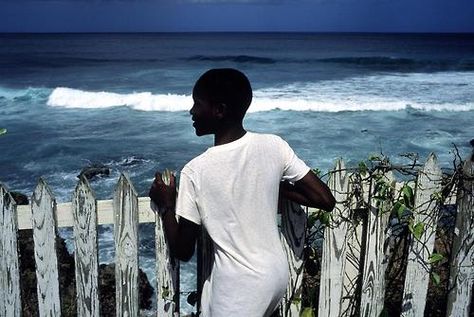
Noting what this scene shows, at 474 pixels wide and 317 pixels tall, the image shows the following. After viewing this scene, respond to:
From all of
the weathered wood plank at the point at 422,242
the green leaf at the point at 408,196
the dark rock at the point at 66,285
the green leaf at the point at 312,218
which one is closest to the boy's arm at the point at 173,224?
the green leaf at the point at 312,218

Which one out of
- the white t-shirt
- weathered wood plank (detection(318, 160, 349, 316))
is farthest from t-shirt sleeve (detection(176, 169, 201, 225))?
weathered wood plank (detection(318, 160, 349, 316))

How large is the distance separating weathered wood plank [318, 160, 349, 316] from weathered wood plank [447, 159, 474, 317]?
71cm

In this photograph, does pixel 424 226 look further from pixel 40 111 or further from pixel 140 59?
pixel 140 59

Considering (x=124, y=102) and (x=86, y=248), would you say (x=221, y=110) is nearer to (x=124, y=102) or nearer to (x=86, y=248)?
(x=86, y=248)

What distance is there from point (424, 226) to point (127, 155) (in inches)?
389

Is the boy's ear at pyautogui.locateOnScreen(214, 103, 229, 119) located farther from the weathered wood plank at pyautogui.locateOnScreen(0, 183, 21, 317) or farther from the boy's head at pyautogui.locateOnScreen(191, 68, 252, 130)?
the weathered wood plank at pyautogui.locateOnScreen(0, 183, 21, 317)

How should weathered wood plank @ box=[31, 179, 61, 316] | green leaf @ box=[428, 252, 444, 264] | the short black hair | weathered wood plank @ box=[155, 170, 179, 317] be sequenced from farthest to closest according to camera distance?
green leaf @ box=[428, 252, 444, 264] < weathered wood plank @ box=[155, 170, 179, 317] < weathered wood plank @ box=[31, 179, 61, 316] < the short black hair

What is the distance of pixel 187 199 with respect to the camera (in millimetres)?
1994

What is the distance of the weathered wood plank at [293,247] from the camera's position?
2.64 metres

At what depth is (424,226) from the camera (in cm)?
278

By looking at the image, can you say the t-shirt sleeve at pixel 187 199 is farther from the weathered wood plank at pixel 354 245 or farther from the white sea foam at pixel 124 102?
the white sea foam at pixel 124 102

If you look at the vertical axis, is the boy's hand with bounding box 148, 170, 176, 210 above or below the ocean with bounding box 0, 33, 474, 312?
above

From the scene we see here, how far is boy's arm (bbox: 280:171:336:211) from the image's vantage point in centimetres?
217

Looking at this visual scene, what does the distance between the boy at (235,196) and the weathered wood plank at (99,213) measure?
44cm
